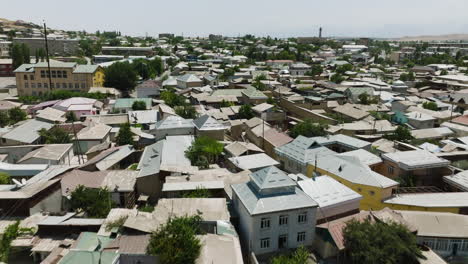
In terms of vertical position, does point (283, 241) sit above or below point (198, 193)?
below

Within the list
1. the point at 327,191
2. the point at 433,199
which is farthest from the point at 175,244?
the point at 433,199

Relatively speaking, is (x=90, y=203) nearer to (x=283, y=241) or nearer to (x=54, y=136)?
(x=283, y=241)

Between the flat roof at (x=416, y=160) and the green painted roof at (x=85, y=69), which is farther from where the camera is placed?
the green painted roof at (x=85, y=69)

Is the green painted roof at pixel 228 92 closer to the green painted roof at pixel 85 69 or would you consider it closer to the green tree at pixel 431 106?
the green painted roof at pixel 85 69

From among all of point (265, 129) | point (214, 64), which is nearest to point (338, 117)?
point (265, 129)

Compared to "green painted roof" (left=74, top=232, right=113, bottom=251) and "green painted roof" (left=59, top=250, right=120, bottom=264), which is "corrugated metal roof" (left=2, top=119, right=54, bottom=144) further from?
"green painted roof" (left=59, top=250, right=120, bottom=264)

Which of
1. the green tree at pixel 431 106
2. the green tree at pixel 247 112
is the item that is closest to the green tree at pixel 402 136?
the green tree at pixel 247 112

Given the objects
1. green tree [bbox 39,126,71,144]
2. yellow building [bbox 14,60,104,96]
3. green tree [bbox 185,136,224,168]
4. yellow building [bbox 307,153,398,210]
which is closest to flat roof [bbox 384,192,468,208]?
yellow building [bbox 307,153,398,210]
